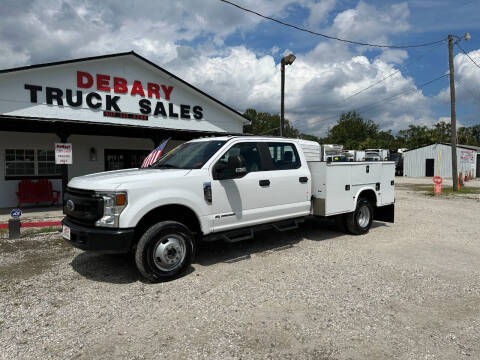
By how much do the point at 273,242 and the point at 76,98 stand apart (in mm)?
9498

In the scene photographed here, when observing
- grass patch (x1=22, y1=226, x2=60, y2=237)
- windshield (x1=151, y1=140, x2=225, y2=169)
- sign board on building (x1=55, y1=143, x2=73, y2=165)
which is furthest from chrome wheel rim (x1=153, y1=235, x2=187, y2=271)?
sign board on building (x1=55, y1=143, x2=73, y2=165)

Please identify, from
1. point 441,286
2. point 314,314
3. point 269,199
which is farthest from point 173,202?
point 441,286

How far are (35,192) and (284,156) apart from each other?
9.67 metres

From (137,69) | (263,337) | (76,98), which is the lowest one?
(263,337)

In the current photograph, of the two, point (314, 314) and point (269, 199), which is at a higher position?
point (269, 199)

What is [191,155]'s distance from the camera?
208 inches

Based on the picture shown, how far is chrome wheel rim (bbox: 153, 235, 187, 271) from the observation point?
4.31 meters

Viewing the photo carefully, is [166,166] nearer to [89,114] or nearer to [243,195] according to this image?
[243,195]

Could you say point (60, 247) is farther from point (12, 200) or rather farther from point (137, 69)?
point (137, 69)

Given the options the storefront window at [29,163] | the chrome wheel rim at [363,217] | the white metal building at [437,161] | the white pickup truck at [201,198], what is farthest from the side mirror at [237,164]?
the white metal building at [437,161]

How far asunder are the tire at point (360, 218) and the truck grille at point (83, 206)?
16.3 ft

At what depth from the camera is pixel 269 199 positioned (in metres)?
5.47

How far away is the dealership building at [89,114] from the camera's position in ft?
35.7

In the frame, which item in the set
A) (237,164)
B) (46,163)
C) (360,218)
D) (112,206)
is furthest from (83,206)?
(46,163)
